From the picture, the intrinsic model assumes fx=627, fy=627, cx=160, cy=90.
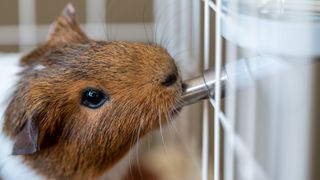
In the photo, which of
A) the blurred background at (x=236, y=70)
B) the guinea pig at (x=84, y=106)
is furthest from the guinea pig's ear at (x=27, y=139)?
the blurred background at (x=236, y=70)

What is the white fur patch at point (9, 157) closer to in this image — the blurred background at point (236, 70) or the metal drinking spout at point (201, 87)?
the blurred background at point (236, 70)

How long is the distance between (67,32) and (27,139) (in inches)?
9.1

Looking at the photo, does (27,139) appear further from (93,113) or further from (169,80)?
(169,80)

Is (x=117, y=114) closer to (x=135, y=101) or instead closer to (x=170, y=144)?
(x=135, y=101)

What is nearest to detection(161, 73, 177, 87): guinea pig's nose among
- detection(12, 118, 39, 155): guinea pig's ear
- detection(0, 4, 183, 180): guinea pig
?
detection(0, 4, 183, 180): guinea pig

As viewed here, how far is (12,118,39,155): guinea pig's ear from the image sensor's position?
2.74ft

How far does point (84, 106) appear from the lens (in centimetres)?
88

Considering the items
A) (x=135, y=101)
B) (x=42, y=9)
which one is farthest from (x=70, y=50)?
(x=42, y=9)

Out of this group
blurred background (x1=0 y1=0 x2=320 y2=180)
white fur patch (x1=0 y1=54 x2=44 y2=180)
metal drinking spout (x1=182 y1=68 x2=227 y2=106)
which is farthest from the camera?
white fur patch (x1=0 y1=54 x2=44 y2=180)

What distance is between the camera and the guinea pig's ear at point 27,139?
0.84 metres

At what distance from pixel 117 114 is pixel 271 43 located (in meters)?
0.36

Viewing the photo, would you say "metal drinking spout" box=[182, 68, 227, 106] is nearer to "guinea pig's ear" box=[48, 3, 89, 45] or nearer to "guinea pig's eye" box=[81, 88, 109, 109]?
"guinea pig's eye" box=[81, 88, 109, 109]

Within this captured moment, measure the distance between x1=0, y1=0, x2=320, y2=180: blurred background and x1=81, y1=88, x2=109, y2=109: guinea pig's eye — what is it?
10cm

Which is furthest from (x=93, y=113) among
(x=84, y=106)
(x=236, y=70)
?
(x=236, y=70)
